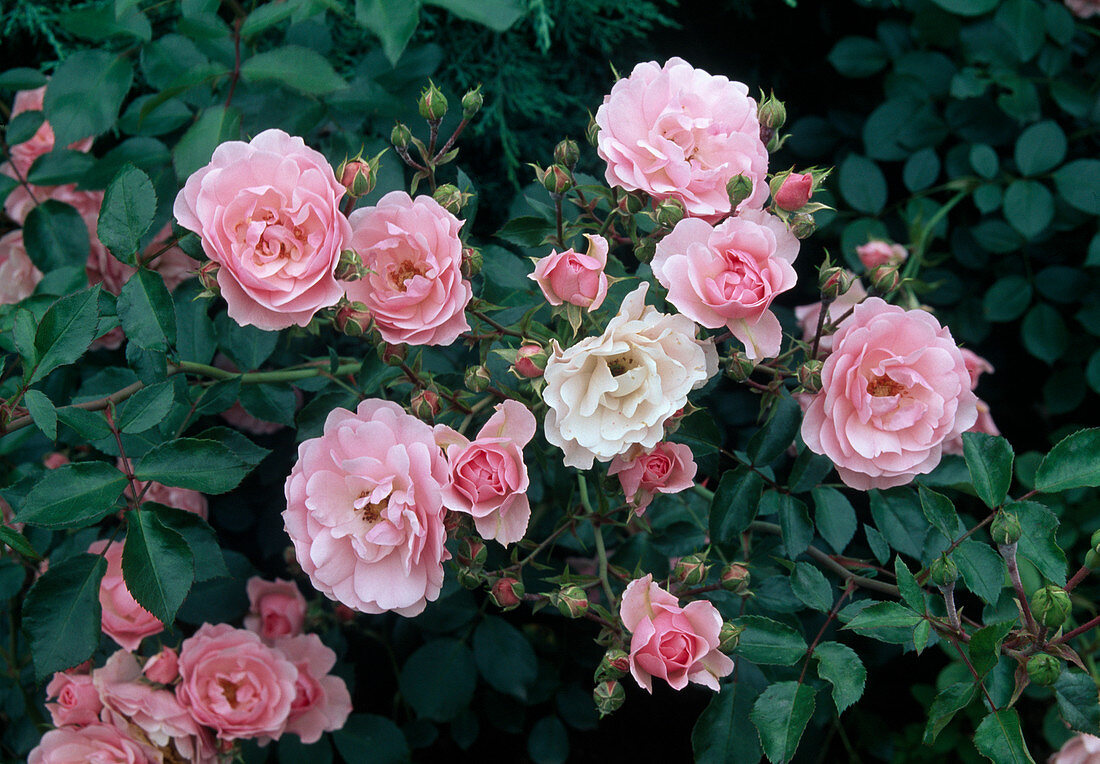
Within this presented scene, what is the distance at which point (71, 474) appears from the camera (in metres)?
0.98

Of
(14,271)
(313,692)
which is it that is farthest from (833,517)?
(14,271)

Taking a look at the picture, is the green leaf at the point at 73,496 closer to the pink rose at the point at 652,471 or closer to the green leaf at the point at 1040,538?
the pink rose at the point at 652,471

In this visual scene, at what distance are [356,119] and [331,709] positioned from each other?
1.01m

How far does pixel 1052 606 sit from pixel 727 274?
479 millimetres

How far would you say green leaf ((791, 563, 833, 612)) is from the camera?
3.39 ft

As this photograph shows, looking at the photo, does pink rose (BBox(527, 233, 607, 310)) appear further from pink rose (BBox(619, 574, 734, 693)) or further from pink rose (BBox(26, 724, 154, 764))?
pink rose (BBox(26, 724, 154, 764))

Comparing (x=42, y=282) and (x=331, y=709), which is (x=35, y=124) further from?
(x=331, y=709)

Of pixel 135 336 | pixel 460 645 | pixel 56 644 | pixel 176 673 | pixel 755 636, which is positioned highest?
pixel 135 336

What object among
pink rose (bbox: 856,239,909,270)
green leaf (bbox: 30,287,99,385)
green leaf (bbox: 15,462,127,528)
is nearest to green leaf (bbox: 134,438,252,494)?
green leaf (bbox: 15,462,127,528)

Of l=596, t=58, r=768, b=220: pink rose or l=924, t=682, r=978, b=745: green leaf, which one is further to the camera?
l=596, t=58, r=768, b=220: pink rose

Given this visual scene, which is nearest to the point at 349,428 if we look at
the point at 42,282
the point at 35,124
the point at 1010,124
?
the point at 42,282

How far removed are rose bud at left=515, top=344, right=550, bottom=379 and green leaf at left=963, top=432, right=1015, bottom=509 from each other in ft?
1.72

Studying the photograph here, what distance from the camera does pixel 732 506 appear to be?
1.12 meters

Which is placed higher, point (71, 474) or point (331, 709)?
point (71, 474)
